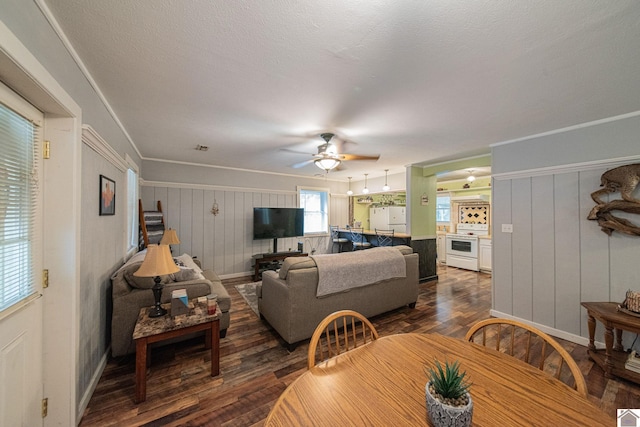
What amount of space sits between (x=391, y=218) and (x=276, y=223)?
322cm

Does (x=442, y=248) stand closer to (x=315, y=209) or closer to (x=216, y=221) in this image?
(x=315, y=209)

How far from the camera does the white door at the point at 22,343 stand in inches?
43.2

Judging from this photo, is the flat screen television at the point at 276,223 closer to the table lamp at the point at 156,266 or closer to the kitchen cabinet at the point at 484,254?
the table lamp at the point at 156,266

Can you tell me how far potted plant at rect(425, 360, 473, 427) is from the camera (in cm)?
72

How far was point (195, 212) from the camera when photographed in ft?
16.0

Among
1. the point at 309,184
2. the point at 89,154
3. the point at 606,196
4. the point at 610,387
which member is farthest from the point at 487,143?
the point at 89,154

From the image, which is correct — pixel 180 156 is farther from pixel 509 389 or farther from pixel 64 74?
pixel 509 389

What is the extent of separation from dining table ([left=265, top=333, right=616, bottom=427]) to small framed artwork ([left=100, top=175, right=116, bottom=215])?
91.5 inches

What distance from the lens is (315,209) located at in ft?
22.2

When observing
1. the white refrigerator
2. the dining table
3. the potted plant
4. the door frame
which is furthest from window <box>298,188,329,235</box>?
the potted plant

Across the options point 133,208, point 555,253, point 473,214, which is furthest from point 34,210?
point 473,214

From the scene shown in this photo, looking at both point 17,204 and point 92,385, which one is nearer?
point 17,204

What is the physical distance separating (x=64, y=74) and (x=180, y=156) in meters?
3.08

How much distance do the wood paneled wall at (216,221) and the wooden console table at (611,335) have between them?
5178mm
